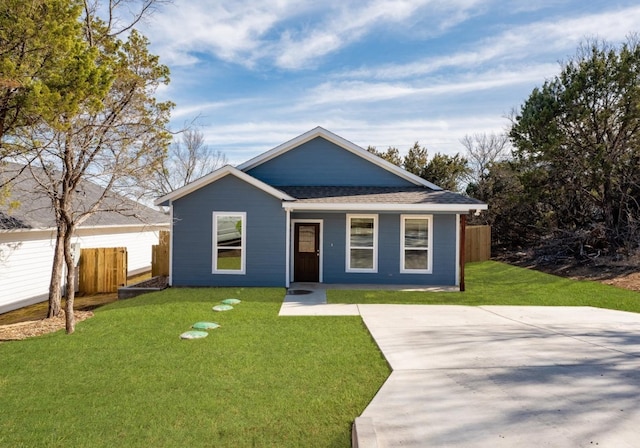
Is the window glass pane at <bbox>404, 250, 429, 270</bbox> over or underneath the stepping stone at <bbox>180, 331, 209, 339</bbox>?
over

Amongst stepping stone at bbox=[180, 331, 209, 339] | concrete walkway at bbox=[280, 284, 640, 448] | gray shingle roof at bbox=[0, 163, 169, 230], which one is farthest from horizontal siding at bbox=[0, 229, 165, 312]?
concrete walkway at bbox=[280, 284, 640, 448]

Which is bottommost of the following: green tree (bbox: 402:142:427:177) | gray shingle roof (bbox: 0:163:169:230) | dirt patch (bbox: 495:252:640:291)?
dirt patch (bbox: 495:252:640:291)

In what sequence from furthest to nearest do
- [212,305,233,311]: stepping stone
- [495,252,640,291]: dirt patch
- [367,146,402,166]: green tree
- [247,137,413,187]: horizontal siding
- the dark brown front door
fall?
[367,146,402,166]: green tree, [247,137,413,187]: horizontal siding, [495,252,640,291]: dirt patch, the dark brown front door, [212,305,233,311]: stepping stone

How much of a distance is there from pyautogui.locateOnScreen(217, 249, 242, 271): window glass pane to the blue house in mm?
31

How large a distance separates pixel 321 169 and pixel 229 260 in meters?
4.79

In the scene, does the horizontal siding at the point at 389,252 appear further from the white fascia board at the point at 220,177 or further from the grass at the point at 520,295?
the white fascia board at the point at 220,177

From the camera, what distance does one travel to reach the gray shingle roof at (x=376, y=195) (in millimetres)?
12065

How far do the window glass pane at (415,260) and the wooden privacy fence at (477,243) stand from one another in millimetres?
7867

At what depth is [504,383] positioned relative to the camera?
4.75 metres

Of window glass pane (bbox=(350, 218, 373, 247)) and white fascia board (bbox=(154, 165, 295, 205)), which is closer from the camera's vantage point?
white fascia board (bbox=(154, 165, 295, 205))

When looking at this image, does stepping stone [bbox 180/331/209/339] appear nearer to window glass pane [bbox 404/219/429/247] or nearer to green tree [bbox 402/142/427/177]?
window glass pane [bbox 404/219/429/247]

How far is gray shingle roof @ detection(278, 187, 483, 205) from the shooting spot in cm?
1206

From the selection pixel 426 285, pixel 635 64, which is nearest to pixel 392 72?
pixel 426 285

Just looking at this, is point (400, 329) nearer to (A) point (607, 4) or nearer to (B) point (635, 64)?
(A) point (607, 4)
